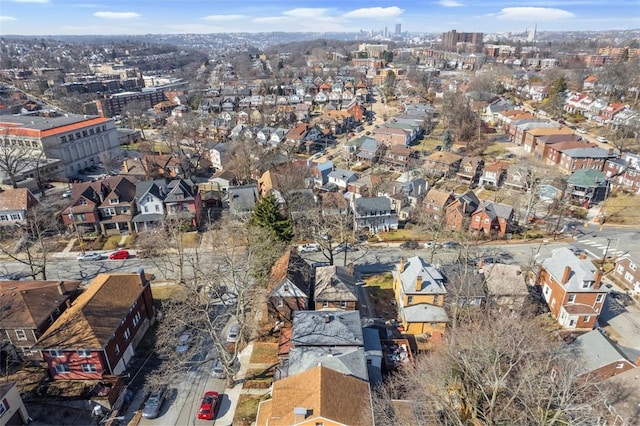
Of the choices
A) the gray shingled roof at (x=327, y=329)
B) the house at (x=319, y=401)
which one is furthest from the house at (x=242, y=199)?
the house at (x=319, y=401)

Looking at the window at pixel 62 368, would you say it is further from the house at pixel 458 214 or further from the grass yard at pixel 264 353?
the house at pixel 458 214

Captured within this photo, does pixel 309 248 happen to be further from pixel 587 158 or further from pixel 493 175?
pixel 587 158

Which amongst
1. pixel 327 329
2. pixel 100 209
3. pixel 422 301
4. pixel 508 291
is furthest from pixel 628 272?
pixel 100 209

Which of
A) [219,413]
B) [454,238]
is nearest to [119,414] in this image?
[219,413]

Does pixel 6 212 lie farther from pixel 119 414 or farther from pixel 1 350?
pixel 119 414

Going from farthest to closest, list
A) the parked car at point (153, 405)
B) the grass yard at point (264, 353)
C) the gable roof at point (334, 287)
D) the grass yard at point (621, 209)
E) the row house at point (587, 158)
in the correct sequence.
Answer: the row house at point (587, 158)
the grass yard at point (621, 209)
the gable roof at point (334, 287)
the grass yard at point (264, 353)
the parked car at point (153, 405)

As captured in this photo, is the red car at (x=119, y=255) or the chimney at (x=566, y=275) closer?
the chimney at (x=566, y=275)

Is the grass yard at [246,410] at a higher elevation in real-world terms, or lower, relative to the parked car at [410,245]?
higher

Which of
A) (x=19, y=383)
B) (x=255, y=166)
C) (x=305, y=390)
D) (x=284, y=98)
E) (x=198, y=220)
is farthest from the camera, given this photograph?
(x=284, y=98)
